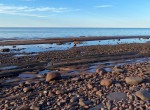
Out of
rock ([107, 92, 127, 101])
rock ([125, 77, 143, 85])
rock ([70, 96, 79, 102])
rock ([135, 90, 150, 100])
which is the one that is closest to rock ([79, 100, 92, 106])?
rock ([70, 96, 79, 102])

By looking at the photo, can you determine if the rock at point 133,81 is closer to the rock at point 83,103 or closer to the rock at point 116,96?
the rock at point 116,96

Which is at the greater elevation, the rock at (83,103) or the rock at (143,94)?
the rock at (143,94)

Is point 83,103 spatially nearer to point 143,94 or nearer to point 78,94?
point 78,94

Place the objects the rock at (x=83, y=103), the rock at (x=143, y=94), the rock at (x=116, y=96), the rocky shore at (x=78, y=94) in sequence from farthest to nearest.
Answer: the rock at (x=116, y=96)
the rock at (x=143, y=94)
the rock at (x=83, y=103)
the rocky shore at (x=78, y=94)

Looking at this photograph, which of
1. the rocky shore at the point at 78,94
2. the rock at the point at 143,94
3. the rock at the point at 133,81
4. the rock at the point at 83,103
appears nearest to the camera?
the rocky shore at the point at 78,94

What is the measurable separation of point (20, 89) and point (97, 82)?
4.12 metres

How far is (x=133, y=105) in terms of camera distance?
1035 cm

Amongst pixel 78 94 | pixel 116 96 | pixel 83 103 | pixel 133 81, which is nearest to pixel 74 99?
pixel 83 103

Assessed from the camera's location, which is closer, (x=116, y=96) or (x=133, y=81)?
(x=116, y=96)

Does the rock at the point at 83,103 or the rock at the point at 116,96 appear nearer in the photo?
the rock at the point at 83,103

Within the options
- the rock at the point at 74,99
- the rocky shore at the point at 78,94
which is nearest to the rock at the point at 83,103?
the rocky shore at the point at 78,94

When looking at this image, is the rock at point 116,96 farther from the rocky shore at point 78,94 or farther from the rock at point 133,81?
the rock at point 133,81

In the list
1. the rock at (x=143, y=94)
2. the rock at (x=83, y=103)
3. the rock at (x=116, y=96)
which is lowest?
the rock at (x=83, y=103)

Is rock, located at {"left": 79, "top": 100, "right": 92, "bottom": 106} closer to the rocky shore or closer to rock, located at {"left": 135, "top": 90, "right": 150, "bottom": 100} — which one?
the rocky shore
